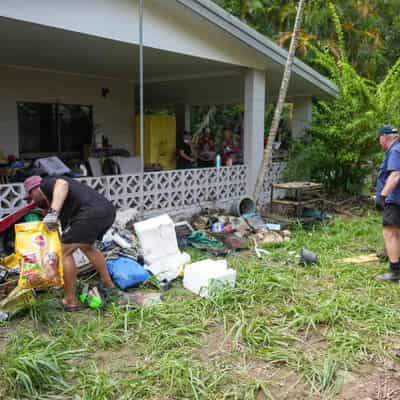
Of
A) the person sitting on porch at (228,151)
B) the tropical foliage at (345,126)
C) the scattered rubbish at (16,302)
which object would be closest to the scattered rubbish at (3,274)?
the scattered rubbish at (16,302)

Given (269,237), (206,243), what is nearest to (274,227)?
(269,237)

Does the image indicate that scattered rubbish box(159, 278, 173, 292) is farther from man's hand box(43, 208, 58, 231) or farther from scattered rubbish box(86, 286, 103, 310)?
man's hand box(43, 208, 58, 231)

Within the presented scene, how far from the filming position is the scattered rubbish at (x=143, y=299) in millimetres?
4557

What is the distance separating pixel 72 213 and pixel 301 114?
29.4 feet

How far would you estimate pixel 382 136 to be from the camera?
5430 millimetres

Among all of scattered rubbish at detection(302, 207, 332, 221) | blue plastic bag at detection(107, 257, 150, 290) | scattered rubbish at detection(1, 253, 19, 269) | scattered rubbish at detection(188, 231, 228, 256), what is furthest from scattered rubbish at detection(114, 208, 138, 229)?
scattered rubbish at detection(302, 207, 332, 221)

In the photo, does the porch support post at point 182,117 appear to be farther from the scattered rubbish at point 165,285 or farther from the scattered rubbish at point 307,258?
the scattered rubbish at point 165,285

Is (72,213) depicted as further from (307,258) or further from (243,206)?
(243,206)

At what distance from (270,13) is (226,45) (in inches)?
467

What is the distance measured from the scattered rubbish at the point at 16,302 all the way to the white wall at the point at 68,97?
5744mm

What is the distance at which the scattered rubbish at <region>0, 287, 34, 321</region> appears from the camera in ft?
13.9

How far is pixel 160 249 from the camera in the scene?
223 inches

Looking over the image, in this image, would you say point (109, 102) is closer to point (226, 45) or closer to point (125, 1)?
point (226, 45)

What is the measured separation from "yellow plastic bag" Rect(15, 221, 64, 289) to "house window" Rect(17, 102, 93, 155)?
20.2ft
